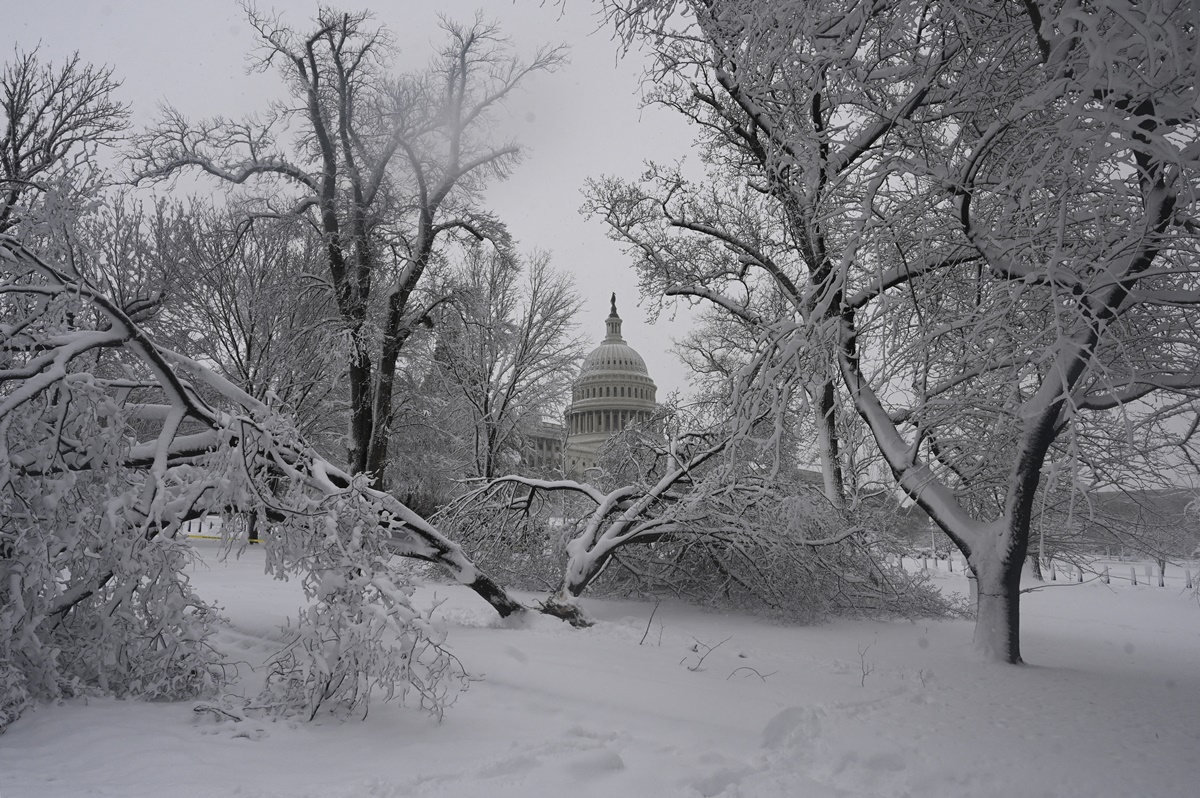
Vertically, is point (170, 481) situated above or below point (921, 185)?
below

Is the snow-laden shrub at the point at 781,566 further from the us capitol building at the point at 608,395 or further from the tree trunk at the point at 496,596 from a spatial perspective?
the us capitol building at the point at 608,395

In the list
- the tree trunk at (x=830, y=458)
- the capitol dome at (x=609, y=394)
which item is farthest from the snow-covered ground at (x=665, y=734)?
the capitol dome at (x=609, y=394)

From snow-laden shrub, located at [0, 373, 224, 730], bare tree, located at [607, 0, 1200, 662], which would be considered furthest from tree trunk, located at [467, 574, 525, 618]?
bare tree, located at [607, 0, 1200, 662]

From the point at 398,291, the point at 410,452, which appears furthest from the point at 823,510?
the point at 410,452

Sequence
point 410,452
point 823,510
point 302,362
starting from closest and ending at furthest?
point 823,510, point 302,362, point 410,452

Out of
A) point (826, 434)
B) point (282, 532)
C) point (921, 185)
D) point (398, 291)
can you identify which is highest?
point (398, 291)

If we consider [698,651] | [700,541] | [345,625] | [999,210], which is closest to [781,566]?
[700,541]

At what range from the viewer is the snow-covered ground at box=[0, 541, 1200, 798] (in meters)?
3.00

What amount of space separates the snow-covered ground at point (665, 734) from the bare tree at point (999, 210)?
65.6 inches

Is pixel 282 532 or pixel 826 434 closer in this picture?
pixel 282 532

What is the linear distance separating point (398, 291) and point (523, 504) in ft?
18.9

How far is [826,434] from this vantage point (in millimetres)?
10727

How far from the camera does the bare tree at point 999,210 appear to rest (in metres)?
3.56

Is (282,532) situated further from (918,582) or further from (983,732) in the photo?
(918,582)
